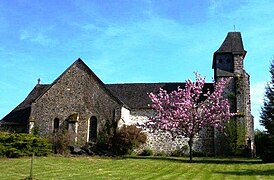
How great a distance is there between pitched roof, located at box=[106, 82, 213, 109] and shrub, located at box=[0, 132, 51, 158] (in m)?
11.5

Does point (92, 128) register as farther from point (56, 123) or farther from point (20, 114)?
point (20, 114)

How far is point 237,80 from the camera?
115 ft

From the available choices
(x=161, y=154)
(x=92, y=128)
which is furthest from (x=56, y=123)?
(x=161, y=154)

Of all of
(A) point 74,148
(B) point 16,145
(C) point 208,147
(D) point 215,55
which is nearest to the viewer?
(B) point 16,145

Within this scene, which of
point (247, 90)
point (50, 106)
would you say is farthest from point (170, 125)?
point (50, 106)

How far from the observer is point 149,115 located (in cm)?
3606

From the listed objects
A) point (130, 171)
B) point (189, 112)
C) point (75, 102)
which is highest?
point (75, 102)

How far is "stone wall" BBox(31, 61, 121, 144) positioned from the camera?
34469 mm

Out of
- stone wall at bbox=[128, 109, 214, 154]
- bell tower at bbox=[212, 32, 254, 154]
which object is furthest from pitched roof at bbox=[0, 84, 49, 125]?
bell tower at bbox=[212, 32, 254, 154]

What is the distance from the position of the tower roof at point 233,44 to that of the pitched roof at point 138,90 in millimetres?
3917

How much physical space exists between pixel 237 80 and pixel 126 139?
41.1 ft

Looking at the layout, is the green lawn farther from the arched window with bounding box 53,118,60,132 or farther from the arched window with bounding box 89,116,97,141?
the arched window with bounding box 53,118,60,132

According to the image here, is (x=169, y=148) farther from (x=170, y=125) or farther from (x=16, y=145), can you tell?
(x=16, y=145)

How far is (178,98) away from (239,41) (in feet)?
42.3
